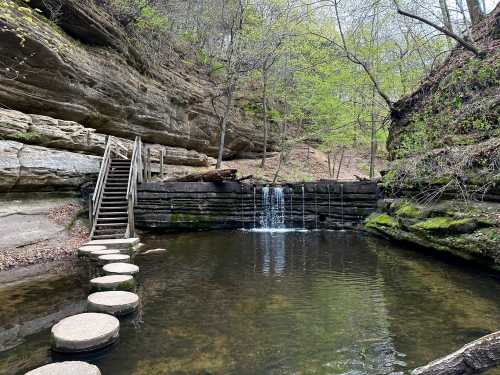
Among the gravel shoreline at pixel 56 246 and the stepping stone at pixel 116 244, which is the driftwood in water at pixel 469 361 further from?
the gravel shoreline at pixel 56 246

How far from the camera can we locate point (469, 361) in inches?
100

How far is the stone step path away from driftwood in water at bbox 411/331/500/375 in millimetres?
2975

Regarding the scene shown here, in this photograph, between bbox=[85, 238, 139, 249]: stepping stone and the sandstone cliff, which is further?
the sandstone cliff

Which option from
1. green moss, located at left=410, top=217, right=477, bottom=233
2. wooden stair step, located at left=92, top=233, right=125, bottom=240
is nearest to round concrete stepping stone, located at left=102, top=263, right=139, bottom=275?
wooden stair step, located at left=92, top=233, right=125, bottom=240

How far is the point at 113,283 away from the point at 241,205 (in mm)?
8457

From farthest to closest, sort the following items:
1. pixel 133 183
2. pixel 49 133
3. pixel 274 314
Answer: pixel 133 183
pixel 49 133
pixel 274 314

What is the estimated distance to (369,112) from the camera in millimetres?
18922

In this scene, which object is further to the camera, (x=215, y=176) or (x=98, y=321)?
(x=215, y=176)

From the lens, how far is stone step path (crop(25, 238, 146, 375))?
3.19m

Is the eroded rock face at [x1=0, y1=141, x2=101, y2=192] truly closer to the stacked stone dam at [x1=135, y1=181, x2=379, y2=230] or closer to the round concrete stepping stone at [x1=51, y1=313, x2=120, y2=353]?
the stacked stone dam at [x1=135, y1=181, x2=379, y2=230]

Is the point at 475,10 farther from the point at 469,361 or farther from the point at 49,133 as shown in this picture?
the point at 49,133

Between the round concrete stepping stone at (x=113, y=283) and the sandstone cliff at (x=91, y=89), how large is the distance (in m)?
6.10

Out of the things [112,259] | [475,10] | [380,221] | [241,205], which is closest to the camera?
[112,259]

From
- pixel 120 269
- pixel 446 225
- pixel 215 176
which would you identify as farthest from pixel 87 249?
pixel 446 225
